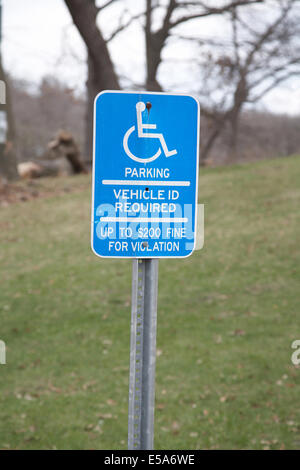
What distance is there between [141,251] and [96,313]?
593cm

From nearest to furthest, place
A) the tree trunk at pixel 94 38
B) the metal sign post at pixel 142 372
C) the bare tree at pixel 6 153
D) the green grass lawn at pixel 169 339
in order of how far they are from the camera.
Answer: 1. the metal sign post at pixel 142 372
2. the green grass lawn at pixel 169 339
3. the tree trunk at pixel 94 38
4. the bare tree at pixel 6 153

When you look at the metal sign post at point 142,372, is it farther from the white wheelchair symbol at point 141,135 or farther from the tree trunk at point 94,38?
the tree trunk at point 94,38

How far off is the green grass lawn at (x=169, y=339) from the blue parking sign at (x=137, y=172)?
3218 millimetres

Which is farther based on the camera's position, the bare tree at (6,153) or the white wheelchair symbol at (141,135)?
the bare tree at (6,153)

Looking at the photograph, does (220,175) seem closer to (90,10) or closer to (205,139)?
(90,10)

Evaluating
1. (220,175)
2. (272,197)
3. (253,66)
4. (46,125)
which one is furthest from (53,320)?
(46,125)

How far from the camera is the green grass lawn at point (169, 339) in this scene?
539cm

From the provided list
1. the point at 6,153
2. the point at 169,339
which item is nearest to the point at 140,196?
the point at 169,339

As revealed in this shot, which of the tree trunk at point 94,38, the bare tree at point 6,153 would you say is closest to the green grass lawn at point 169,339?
the tree trunk at point 94,38

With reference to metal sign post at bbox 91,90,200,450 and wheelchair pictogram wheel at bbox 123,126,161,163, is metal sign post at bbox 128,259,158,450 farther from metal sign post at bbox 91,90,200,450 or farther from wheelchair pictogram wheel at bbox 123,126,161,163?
wheelchair pictogram wheel at bbox 123,126,161,163

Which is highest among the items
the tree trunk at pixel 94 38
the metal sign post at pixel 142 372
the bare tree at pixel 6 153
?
the bare tree at pixel 6 153

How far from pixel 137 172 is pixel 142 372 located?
32.6 inches

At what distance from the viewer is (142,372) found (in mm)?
2359

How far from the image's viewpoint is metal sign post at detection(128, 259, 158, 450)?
2.35 m
